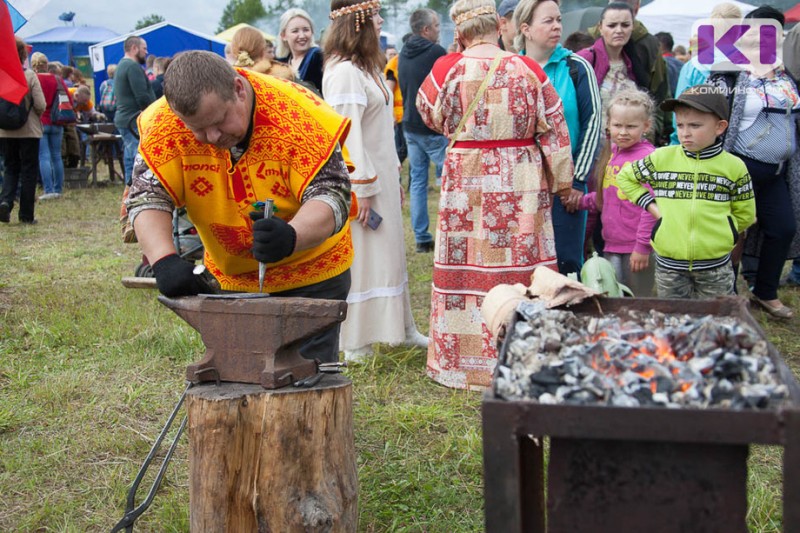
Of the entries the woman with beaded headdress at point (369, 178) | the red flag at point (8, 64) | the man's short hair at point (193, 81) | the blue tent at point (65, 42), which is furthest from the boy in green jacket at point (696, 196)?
the blue tent at point (65, 42)

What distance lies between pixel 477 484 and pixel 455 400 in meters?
0.83

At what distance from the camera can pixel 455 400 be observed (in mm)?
4090

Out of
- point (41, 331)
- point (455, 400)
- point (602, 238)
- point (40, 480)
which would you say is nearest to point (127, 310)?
point (41, 331)

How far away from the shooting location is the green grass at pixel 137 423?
316cm

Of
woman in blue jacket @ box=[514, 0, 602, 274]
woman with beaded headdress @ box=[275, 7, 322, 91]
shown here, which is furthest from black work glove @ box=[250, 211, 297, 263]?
woman with beaded headdress @ box=[275, 7, 322, 91]

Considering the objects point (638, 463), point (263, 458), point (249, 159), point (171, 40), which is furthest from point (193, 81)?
point (171, 40)

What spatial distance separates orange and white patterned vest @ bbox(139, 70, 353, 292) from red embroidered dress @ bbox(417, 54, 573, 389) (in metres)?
1.25

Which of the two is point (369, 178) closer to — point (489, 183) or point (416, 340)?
point (489, 183)

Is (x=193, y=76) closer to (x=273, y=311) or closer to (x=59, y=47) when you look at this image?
(x=273, y=311)

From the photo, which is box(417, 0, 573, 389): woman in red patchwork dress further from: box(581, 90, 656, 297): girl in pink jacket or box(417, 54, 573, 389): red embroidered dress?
box(581, 90, 656, 297): girl in pink jacket

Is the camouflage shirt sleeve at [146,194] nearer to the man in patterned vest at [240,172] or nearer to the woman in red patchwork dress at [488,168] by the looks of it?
the man in patterned vest at [240,172]

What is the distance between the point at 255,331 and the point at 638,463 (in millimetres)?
1155

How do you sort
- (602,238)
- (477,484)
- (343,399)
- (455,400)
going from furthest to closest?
1. (602,238)
2. (455,400)
3. (477,484)
4. (343,399)
